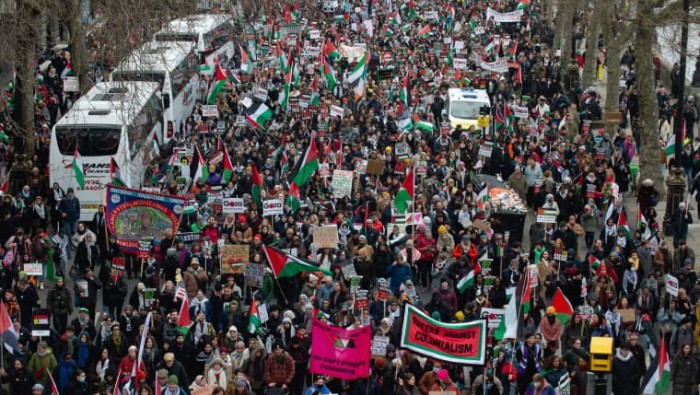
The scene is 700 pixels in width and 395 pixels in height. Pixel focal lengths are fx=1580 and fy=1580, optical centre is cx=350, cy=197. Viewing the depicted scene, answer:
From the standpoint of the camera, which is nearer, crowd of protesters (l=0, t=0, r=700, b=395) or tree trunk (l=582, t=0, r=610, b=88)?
crowd of protesters (l=0, t=0, r=700, b=395)

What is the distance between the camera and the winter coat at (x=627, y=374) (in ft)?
62.8

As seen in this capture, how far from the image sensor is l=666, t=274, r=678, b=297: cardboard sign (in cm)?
2150

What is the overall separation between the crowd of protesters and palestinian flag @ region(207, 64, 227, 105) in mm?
514

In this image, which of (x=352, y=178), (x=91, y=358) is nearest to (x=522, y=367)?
(x=91, y=358)

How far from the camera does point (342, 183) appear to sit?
90.2ft

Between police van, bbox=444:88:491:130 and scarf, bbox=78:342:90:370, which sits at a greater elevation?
police van, bbox=444:88:491:130

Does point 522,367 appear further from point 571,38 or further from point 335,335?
point 571,38

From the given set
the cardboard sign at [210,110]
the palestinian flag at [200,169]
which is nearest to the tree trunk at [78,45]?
the cardboard sign at [210,110]

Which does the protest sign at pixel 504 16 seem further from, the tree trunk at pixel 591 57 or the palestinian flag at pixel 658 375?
the palestinian flag at pixel 658 375

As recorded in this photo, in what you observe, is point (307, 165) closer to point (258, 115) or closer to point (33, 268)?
point (258, 115)

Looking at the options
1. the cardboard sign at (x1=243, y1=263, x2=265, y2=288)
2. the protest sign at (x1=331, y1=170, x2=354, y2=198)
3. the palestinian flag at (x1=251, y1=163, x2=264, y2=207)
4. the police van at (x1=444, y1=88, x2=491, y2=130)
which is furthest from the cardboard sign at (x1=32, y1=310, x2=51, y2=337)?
the police van at (x1=444, y1=88, x2=491, y2=130)

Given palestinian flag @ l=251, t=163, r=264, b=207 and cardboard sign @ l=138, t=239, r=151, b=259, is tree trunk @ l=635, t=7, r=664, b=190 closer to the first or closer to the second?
palestinian flag @ l=251, t=163, r=264, b=207

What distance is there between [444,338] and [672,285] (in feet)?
15.8

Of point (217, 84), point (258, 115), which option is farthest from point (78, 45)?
point (217, 84)
